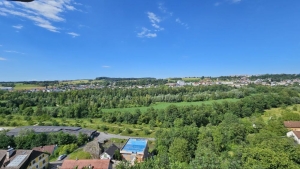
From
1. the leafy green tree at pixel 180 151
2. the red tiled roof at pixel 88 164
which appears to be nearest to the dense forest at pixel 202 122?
the leafy green tree at pixel 180 151

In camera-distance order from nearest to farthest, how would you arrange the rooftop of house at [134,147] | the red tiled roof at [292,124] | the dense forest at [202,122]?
the dense forest at [202,122]
the rooftop of house at [134,147]
the red tiled roof at [292,124]

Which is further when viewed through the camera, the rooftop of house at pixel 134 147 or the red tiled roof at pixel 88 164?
the rooftop of house at pixel 134 147

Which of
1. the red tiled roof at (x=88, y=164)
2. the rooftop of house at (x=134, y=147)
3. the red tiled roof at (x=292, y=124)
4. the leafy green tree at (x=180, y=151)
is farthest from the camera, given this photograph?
the red tiled roof at (x=292, y=124)

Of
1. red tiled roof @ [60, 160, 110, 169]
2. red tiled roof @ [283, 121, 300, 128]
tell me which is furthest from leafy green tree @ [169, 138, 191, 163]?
red tiled roof @ [283, 121, 300, 128]

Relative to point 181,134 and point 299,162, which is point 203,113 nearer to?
point 181,134

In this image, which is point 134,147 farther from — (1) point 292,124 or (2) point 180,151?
(1) point 292,124

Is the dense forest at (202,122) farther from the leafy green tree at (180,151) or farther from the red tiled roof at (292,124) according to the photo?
the red tiled roof at (292,124)

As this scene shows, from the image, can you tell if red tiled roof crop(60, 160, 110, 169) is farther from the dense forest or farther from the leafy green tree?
the leafy green tree

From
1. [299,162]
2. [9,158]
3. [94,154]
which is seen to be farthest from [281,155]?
[9,158]

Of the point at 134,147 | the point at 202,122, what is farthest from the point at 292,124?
the point at 134,147
